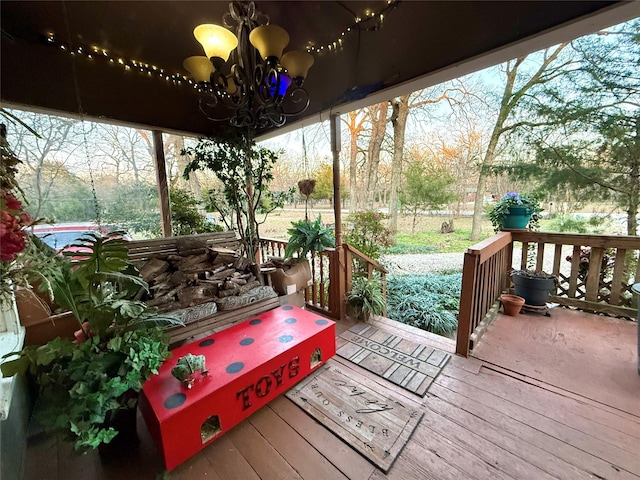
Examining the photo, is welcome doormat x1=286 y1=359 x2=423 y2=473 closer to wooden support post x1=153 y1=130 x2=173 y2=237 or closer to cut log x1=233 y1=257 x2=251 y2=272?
cut log x1=233 y1=257 x2=251 y2=272

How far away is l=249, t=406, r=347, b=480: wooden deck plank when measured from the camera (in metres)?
1.28

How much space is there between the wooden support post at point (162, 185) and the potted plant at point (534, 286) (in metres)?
4.43

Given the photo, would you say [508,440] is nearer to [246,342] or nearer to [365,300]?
[365,300]

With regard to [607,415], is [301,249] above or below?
above

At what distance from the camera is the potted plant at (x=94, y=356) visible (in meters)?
1.07

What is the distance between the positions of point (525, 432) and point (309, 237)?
7.21 ft

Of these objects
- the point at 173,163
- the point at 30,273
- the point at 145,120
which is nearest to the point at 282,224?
the point at 173,163

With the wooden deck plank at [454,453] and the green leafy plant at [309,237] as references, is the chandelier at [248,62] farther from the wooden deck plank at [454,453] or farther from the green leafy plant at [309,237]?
the wooden deck plank at [454,453]

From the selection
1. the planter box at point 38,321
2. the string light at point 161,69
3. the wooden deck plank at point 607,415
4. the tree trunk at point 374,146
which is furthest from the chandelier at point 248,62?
the tree trunk at point 374,146

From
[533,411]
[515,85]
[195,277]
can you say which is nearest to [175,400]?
[195,277]

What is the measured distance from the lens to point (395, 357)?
2.17 m

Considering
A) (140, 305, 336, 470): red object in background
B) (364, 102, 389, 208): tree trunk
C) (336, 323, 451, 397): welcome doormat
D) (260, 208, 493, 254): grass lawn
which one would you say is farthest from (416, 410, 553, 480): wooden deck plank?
(364, 102, 389, 208): tree trunk

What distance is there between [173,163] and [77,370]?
125 inches

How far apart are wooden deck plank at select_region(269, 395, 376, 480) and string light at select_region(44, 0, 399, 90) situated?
2.86 metres
